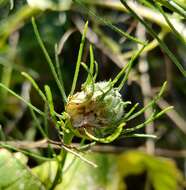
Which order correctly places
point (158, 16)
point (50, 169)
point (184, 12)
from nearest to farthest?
point (184, 12) → point (50, 169) → point (158, 16)

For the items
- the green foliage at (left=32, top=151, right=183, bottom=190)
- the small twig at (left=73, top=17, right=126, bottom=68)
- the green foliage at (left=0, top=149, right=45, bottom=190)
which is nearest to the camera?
the green foliage at (left=0, top=149, right=45, bottom=190)

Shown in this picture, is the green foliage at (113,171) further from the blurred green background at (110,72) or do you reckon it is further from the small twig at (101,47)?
the small twig at (101,47)

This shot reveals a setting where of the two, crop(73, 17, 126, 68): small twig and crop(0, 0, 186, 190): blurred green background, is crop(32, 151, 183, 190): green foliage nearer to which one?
crop(0, 0, 186, 190): blurred green background

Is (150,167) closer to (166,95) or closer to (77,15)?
(166,95)

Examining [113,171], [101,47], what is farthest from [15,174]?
[101,47]

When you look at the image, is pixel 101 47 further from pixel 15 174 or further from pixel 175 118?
pixel 15 174

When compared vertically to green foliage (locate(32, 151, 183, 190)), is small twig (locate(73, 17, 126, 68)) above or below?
above

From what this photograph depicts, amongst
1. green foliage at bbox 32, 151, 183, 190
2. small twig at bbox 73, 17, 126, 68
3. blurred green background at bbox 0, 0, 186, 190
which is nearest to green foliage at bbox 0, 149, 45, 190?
green foliage at bbox 32, 151, 183, 190

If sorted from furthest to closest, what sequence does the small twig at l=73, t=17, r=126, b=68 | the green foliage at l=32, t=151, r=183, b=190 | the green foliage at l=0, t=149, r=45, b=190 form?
1. the small twig at l=73, t=17, r=126, b=68
2. the green foliage at l=32, t=151, r=183, b=190
3. the green foliage at l=0, t=149, r=45, b=190

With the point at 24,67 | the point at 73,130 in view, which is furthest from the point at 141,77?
the point at 73,130

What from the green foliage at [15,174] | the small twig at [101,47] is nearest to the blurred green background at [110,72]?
the small twig at [101,47]

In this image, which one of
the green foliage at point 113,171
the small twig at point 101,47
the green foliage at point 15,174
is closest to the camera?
the green foliage at point 15,174
